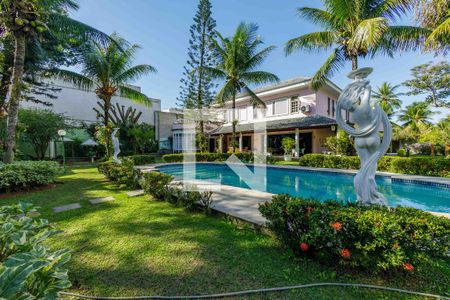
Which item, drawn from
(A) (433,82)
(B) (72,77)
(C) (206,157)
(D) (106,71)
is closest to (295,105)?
(C) (206,157)

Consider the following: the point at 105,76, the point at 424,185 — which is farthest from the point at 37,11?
the point at 424,185

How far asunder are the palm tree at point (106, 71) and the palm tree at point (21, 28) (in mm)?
2606

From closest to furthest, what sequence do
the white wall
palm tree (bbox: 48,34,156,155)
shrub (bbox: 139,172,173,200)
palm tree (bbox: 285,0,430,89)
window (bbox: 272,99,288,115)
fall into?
shrub (bbox: 139,172,173,200), palm tree (bbox: 285,0,430,89), palm tree (bbox: 48,34,156,155), window (bbox: 272,99,288,115), the white wall

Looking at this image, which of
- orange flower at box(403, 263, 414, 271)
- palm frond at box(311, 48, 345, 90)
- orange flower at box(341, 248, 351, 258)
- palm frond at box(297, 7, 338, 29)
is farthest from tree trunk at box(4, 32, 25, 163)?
palm frond at box(311, 48, 345, 90)

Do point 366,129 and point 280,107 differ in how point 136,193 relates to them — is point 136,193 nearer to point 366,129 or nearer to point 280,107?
point 366,129

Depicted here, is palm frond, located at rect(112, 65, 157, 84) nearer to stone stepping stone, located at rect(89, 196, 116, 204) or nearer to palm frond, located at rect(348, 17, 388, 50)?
stone stepping stone, located at rect(89, 196, 116, 204)

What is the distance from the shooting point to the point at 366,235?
253 cm

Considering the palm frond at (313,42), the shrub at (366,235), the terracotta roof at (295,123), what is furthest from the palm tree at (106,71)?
the shrub at (366,235)

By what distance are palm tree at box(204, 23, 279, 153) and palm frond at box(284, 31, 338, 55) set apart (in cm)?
357

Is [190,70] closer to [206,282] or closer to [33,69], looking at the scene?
[33,69]

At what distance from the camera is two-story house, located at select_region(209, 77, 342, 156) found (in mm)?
17986

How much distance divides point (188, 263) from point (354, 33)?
12477 mm

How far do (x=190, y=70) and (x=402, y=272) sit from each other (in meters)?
19.8

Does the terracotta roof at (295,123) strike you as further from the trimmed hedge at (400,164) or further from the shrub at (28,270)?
the shrub at (28,270)
